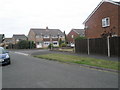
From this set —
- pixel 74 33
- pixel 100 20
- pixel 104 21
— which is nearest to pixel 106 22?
pixel 104 21

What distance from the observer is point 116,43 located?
47.0 feet

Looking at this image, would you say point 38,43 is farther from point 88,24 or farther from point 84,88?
point 84,88

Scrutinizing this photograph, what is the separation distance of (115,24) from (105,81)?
1593 centimetres

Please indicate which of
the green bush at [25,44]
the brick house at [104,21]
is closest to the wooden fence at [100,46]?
the brick house at [104,21]

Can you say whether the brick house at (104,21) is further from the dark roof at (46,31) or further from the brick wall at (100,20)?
the dark roof at (46,31)

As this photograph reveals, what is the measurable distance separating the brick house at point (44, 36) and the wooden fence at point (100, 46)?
124 ft

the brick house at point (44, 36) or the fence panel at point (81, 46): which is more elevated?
the brick house at point (44, 36)

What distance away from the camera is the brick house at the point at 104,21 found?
20859 mm

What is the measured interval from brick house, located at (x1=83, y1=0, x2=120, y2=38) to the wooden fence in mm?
4210

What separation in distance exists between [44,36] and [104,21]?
3711 cm

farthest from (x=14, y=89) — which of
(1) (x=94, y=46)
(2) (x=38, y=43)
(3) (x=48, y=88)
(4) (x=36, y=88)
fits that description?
(2) (x=38, y=43)

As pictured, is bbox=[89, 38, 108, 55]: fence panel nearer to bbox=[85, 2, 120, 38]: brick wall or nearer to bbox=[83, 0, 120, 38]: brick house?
bbox=[83, 0, 120, 38]: brick house

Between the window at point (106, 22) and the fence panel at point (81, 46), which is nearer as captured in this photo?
the fence panel at point (81, 46)

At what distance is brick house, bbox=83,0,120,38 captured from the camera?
20.9 m
